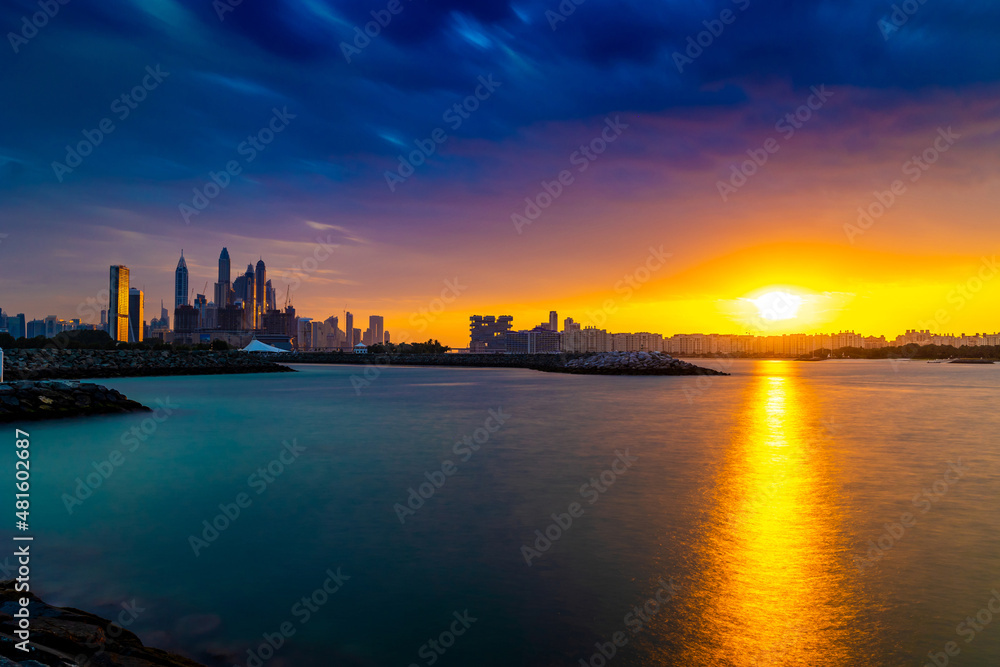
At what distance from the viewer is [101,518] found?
8008 mm

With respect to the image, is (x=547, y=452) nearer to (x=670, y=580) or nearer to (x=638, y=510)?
(x=638, y=510)

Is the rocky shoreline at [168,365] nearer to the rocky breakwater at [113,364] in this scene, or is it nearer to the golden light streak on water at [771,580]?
the rocky breakwater at [113,364]

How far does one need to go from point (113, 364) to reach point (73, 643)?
55.8 m

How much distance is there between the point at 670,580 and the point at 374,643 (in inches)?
118

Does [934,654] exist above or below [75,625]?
below

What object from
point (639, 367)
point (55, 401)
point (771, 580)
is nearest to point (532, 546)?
point (771, 580)

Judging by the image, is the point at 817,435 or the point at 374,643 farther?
the point at 817,435

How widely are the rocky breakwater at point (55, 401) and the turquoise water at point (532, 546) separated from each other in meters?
4.74

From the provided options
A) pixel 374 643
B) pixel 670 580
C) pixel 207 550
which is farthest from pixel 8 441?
pixel 670 580

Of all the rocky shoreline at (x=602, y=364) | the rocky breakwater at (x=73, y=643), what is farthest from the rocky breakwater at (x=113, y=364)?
the rocky breakwater at (x=73, y=643)

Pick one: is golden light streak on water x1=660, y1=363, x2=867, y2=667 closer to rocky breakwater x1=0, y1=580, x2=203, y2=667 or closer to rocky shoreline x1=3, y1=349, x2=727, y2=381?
rocky breakwater x1=0, y1=580, x2=203, y2=667

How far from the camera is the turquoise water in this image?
4605mm

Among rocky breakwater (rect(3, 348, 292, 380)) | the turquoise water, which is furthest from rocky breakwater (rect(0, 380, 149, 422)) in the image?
rocky breakwater (rect(3, 348, 292, 380))

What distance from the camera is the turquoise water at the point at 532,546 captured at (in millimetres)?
4605
